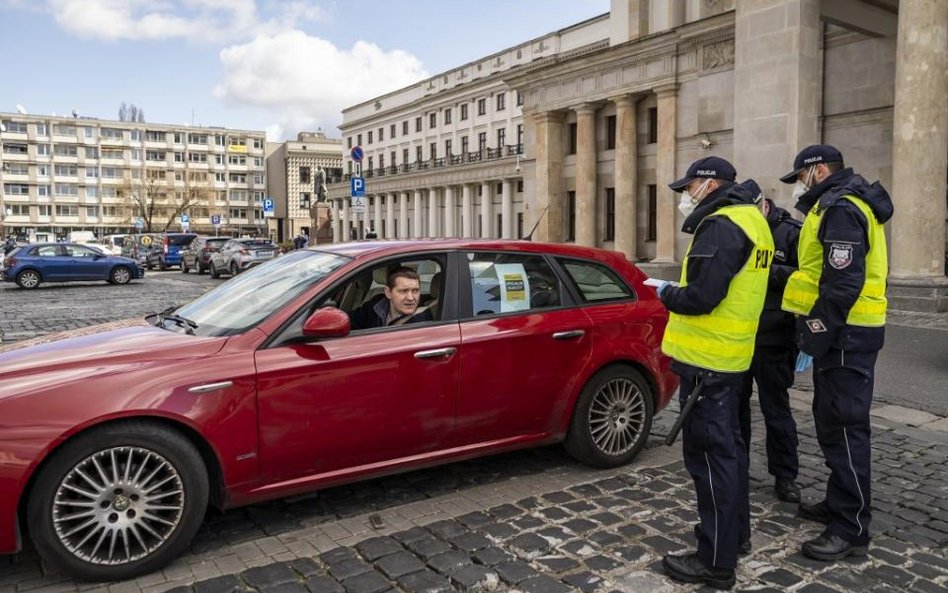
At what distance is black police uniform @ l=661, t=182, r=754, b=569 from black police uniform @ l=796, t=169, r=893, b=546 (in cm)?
59

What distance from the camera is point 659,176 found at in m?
29.6

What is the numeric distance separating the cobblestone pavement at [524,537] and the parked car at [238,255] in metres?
25.2

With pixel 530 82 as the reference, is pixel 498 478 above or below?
below

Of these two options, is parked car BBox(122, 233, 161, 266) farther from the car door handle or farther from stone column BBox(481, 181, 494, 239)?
the car door handle

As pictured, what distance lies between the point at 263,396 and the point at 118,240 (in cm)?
6339

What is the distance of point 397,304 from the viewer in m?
4.78

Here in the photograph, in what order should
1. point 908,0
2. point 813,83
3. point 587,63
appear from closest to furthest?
point 908,0
point 813,83
point 587,63

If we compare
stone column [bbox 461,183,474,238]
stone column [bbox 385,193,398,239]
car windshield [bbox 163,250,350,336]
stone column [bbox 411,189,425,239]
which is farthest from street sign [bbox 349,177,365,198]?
stone column [bbox 385,193,398,239]

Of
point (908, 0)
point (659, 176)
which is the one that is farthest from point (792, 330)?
point (659, 176)

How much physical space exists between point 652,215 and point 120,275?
70.4 feet

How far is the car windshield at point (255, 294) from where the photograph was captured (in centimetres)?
434

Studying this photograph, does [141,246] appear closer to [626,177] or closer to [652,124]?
[626,177]

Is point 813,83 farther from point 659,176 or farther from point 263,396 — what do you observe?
point 263,396

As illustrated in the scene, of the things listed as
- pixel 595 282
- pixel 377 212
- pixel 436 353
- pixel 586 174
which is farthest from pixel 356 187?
pixel 377 212
